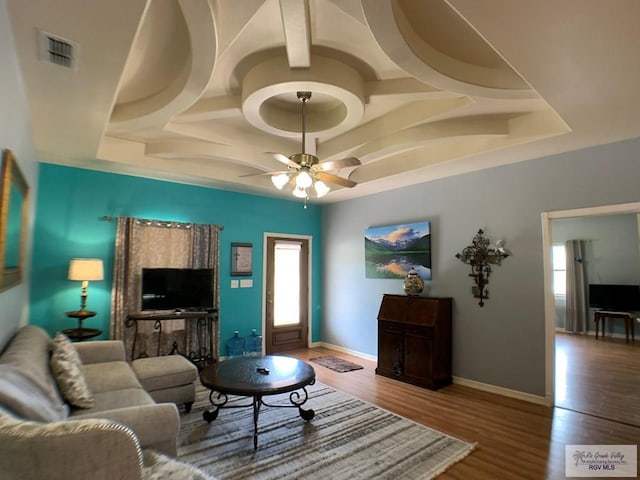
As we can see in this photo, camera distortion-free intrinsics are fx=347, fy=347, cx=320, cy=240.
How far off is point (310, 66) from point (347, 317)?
14.5ft

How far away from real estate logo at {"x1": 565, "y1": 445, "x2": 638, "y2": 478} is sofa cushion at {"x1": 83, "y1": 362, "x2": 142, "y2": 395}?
345cm

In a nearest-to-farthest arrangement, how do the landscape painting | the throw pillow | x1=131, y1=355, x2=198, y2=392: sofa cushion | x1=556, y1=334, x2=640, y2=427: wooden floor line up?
the throw pillow < x1=131, y1=355, x2=198, y2=392: sofa cushion < x1=556, y1=334, x2=640, y2=427: wooden floor < the landscape painting

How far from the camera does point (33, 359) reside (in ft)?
7.34

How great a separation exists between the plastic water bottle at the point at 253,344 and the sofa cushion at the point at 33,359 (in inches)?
120

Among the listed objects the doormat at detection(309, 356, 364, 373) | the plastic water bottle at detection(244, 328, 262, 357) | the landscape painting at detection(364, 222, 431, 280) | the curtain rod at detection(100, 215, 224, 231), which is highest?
the curtain rod at detection(100, 215, 224, 231)

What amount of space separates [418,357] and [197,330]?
308 centimetres

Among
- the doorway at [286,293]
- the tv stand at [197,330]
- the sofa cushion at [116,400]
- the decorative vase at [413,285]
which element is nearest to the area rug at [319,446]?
the sofa cushion at [116,400]

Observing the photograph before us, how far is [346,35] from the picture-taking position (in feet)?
7.98

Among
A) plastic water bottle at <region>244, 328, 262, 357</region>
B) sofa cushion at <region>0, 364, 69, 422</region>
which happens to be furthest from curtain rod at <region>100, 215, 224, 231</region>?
sofa cushion at <region>0, 364, 69, 422</region>

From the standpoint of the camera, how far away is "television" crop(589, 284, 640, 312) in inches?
286

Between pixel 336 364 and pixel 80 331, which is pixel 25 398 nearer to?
pixel 80 331

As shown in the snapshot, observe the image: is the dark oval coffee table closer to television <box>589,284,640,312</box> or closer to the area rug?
the area rug

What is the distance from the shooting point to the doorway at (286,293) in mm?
5961

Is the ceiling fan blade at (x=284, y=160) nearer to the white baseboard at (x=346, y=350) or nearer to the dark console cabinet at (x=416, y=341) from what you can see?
the dark console cabinet at (x=416, y=341)
